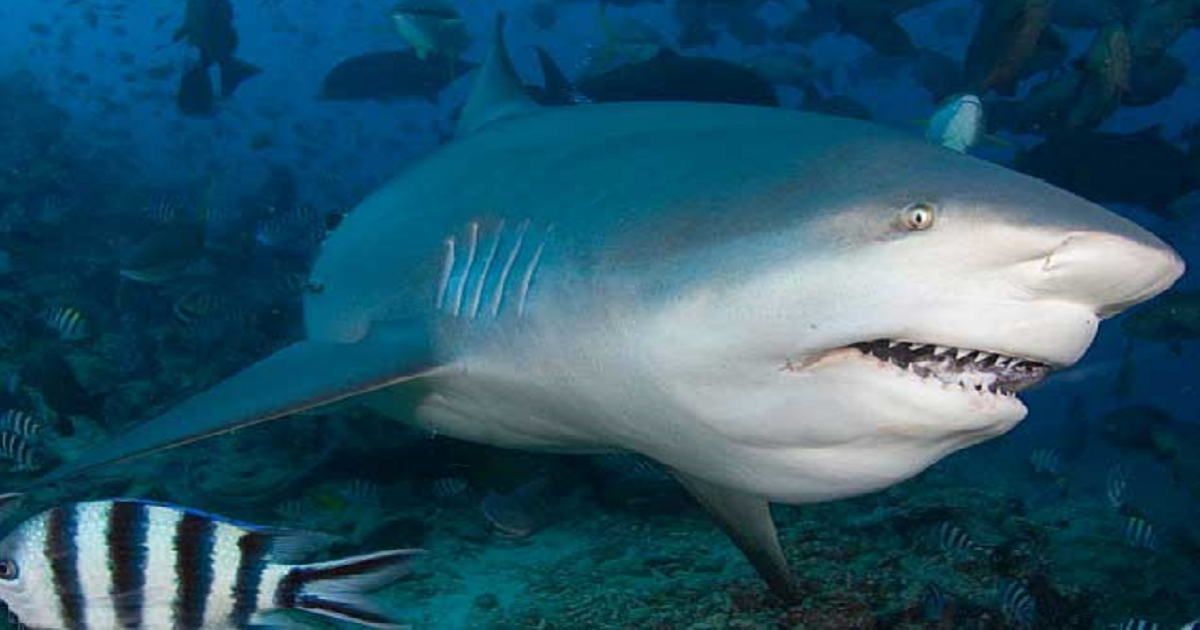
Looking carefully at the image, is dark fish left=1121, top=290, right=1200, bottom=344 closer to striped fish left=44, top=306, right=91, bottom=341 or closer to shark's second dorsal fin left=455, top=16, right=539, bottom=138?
shark's second dorsal fin left=455, top=16, right=539, bottom=138

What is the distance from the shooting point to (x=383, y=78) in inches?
640

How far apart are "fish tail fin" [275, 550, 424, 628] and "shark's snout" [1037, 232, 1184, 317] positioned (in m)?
1.64

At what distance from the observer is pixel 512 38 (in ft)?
305

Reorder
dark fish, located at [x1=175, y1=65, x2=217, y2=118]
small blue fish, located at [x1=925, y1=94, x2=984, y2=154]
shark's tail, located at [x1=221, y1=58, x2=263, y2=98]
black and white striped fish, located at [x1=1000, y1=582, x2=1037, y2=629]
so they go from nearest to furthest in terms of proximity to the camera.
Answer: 1. black and white striped fish, located at [x1=1000, y1=582, x2=1037, y2=629]
2. small blue fish, located at [x1=925, y1=94, x2=984, y2=154]
3. dark fish, located at [x1=175, y1=65, x2=217, y2=118]
4. shark's tail, located at [x1=221, y1=58, x2=263, y2=98]

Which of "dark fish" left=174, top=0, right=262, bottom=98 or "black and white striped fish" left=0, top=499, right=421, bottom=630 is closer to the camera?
"black and white striped fish" left=0, top=499, right=421, bottom=630

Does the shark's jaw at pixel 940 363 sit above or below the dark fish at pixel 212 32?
below

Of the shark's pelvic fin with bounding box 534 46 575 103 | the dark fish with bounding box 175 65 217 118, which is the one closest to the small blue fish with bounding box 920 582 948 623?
the shark's pelvic fin with bounding box 534 46 575 103

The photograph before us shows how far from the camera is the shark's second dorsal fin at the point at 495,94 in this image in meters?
5.14

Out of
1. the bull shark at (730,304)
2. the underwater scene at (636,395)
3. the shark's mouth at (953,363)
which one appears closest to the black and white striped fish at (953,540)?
the underwater scene at (636,395)

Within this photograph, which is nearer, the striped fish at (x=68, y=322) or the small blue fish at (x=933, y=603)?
the small blue fish at (x=933, y=603)

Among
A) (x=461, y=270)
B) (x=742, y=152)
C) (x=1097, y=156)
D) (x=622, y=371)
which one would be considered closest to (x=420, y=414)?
(x=461, y=270)

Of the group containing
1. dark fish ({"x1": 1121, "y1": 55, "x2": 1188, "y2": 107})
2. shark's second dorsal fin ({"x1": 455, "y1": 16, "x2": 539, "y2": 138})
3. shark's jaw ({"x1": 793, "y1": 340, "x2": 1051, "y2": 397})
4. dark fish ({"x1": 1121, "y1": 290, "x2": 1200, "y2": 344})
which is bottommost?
shark's jaw ({"x1": 793, "y1": 340, "x2": 1051, "y2": 397})

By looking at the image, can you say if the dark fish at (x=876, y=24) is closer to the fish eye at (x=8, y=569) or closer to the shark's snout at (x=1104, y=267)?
the shark's snout at (x=1104, y=267)

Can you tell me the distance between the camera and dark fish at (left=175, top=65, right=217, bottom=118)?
13672mm
